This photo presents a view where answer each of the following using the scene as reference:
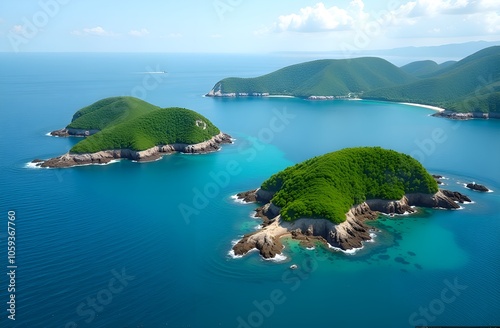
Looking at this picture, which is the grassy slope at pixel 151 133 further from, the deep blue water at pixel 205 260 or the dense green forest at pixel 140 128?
the deep blue water at pixel 205 260

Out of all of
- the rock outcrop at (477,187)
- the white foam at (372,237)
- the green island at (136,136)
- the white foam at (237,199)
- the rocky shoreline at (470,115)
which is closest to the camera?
the white foam at (372,237)

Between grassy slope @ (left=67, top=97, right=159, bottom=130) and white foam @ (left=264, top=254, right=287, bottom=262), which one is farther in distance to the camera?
grassy slope @ (left=67, top=97, right=159, bottom=130)

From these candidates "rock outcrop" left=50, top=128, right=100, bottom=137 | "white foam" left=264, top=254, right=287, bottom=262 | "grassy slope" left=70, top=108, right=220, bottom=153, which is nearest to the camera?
"white foam" left=264, top=254, right=287, bottom=262

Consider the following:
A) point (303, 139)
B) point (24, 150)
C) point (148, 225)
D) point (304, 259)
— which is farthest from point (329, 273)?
point (24, 150)

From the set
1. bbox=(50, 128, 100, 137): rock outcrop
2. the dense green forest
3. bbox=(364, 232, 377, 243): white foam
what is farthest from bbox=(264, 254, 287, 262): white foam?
bbox=(50, 128, 100, 137): rock outcrop

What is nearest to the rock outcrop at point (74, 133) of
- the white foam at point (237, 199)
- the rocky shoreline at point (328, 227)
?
the white foam at point (237, 199)

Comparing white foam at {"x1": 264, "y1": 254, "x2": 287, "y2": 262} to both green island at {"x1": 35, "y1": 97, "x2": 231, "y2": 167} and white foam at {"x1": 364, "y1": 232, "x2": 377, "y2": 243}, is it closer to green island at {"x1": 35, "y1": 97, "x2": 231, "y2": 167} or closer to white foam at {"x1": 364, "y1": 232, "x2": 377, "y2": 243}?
white foam at {"x1": 364, "y1": 232, "x2": 377, "y2": 243}

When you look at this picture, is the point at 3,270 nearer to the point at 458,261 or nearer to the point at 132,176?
the point at 132,176
